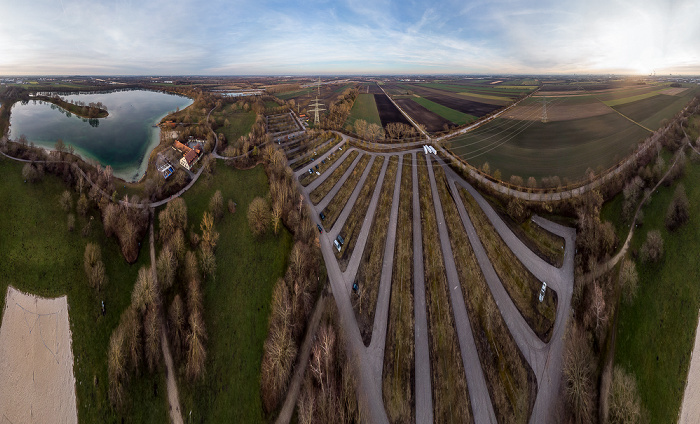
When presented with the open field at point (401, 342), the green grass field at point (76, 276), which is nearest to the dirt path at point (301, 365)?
the open field at point (401, 342)

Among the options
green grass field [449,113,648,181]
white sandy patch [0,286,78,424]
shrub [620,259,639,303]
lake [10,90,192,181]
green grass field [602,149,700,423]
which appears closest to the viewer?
white sandy patch [0,286,78,424]

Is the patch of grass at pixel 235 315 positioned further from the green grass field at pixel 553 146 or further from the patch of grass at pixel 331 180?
the green grass field at pixel 553 146

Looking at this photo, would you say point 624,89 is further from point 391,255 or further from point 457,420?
point 457,420

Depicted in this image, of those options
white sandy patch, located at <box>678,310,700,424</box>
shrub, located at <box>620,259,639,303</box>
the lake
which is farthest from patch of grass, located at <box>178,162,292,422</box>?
shrub, located at <box>620,259,639,303</box>

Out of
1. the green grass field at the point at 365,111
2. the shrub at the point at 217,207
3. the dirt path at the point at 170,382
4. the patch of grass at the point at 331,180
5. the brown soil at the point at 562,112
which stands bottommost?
the dirt path at the point at 170,382

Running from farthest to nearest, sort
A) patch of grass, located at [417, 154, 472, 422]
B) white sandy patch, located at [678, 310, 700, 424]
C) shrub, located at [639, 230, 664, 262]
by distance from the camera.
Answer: shrub, located at [639, 230, 664, 262]
patch of grass, located at [417, 154, 472, 422]
white sandy patch, located at [678, 310, 700, 424]

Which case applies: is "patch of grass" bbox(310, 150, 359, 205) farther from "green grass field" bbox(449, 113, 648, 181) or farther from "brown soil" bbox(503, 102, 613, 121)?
"brown soil" bbox(503, 102, 613, 121)
